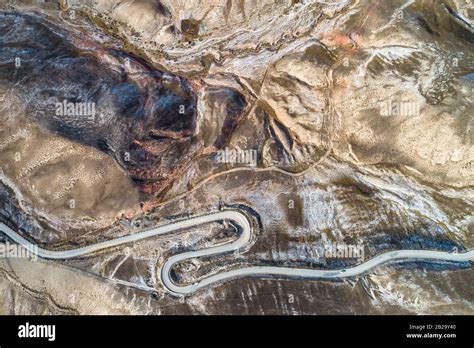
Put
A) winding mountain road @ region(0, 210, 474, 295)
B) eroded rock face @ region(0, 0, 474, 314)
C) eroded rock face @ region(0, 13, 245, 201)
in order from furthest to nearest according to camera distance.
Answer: eroded rock face @ region(0, 13, 245, 201) → eroded rock face @ region(0, 0, 474, 314) → winding mountain road @ region(0, 210, 474, 295)

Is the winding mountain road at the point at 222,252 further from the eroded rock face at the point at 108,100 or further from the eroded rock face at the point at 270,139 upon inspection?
the eroded rock face at the point at 108,100

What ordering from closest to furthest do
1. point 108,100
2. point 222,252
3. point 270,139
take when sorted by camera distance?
point 222,252 → point 108,100 → point 270,139

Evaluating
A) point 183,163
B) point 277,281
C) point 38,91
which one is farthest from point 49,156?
point 277,281

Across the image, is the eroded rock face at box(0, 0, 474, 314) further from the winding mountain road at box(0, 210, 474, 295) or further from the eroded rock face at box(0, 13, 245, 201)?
the winding mountain road at box(0, 210, 474, 295)

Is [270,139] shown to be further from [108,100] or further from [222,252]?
[108,100]

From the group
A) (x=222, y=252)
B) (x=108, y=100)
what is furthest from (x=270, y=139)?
(x=108, y=100)

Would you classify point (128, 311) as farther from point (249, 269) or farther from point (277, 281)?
point (277, 281)

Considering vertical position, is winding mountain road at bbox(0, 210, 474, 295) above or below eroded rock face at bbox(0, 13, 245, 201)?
below

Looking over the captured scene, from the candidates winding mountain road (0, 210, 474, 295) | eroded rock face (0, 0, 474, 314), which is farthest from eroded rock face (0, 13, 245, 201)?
winding mountain road (0, 210, 474, 295)
